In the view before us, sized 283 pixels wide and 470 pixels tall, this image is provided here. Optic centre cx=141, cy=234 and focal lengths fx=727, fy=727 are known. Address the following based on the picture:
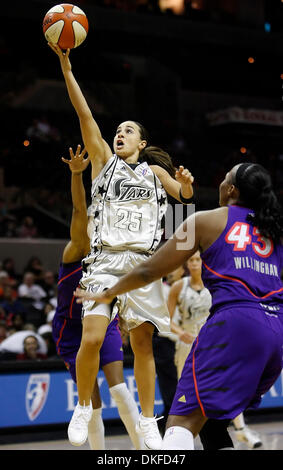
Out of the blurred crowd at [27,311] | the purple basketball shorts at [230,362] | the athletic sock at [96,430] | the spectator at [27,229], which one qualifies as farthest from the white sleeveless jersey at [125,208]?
the spectator at [27,229]

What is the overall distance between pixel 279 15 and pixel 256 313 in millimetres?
16397

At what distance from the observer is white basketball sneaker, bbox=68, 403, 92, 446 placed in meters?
4.90

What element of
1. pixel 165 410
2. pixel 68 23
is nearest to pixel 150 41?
pixel 165 410

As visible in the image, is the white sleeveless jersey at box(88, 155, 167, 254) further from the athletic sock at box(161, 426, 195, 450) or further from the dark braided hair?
the athletic sock at box(161, 426, 195, 450)

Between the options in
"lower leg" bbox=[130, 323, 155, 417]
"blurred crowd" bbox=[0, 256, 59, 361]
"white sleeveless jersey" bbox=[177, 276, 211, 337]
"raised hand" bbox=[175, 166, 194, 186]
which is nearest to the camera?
"raised hand" bbox=[175, 166, 194, 186]

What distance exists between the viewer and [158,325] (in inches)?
209

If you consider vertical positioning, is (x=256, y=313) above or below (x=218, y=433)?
above

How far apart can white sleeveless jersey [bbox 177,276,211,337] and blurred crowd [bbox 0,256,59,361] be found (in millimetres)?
2300

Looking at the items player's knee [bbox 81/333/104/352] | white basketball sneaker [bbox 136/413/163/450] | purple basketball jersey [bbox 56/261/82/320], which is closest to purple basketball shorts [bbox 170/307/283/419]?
player's knee [bbox 81/333/104/352]

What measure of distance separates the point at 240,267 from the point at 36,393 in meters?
6.10

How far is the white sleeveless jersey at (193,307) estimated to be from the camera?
8633 millimetres

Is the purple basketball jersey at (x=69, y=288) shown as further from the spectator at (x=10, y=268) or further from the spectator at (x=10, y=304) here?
the spectator at (x=10, y=268)

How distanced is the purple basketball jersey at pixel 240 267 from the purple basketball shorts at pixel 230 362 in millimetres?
80

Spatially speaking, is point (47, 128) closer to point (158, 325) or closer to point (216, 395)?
point (158, 325)
